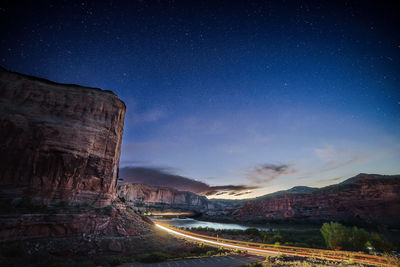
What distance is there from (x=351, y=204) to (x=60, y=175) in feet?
294

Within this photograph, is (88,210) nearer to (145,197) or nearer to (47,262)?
(47,262)

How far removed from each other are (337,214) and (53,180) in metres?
87.4

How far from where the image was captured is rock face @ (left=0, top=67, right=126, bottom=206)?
18.4m

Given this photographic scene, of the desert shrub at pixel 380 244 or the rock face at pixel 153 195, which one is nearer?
the desert shrub at pixel 380 244

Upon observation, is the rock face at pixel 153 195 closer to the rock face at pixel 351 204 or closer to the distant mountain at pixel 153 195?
the distant mountain at pixel 153 195

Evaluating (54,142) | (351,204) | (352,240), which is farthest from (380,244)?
(351,204)

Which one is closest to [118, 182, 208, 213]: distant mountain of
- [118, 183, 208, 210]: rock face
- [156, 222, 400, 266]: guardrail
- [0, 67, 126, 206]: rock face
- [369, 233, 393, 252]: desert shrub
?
[118, 183, 208, 210]: rock face

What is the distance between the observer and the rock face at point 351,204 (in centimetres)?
5812

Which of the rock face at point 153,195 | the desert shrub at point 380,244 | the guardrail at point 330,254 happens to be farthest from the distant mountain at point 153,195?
the desert shrub at point 380,244

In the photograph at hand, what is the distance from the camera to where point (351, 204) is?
213 feet

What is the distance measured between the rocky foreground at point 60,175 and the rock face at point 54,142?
74mm

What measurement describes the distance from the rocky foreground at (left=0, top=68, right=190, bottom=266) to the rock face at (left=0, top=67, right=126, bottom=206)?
0.07 metres

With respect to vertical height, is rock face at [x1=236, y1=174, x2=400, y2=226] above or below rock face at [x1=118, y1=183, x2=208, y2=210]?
above

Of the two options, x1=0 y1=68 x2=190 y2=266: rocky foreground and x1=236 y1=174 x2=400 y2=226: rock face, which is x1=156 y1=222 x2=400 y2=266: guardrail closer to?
x1=0 y1=68 x2=190 y2=266: rocky foreground
